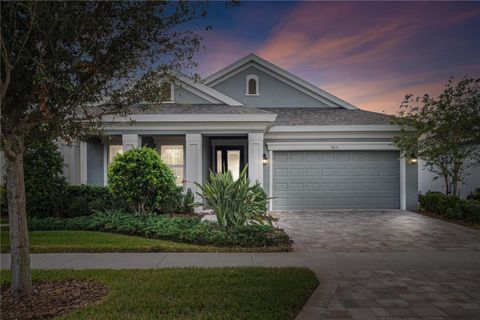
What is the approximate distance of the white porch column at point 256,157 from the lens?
12.7m

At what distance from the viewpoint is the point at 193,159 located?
501 inches

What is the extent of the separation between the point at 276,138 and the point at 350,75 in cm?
447

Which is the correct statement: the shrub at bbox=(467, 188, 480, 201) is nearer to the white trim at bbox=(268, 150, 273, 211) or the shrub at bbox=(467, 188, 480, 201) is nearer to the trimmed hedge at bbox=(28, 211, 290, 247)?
the white trim at bbox=(268, 150, 273, 211)

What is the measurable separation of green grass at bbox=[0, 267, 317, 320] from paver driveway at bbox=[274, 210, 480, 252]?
2484 millimetres

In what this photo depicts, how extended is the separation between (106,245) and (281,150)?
8.50 metres

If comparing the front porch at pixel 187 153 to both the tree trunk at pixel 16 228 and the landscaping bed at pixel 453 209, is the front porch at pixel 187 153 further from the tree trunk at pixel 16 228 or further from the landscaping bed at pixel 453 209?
the tree trunk at pixel 16 228

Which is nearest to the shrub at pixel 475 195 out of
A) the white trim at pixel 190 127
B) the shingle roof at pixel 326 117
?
the shingle roof at pixel 326 117

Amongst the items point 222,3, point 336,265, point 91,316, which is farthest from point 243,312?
point 222,3

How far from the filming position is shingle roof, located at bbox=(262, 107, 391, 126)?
14023mm

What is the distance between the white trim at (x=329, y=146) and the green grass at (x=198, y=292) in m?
8.68

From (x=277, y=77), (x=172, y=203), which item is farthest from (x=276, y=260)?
(x=277, y=77)

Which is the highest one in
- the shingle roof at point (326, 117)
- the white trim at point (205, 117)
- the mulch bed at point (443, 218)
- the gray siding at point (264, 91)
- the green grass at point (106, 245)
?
the gray siding at point (264, 91)

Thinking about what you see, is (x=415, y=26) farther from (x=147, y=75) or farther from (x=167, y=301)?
(x=167, y=301)

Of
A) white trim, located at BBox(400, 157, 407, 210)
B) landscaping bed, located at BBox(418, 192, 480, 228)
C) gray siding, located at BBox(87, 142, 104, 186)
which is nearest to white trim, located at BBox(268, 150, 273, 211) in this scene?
white trim, located at BBox(400, 157, 407, 210)
